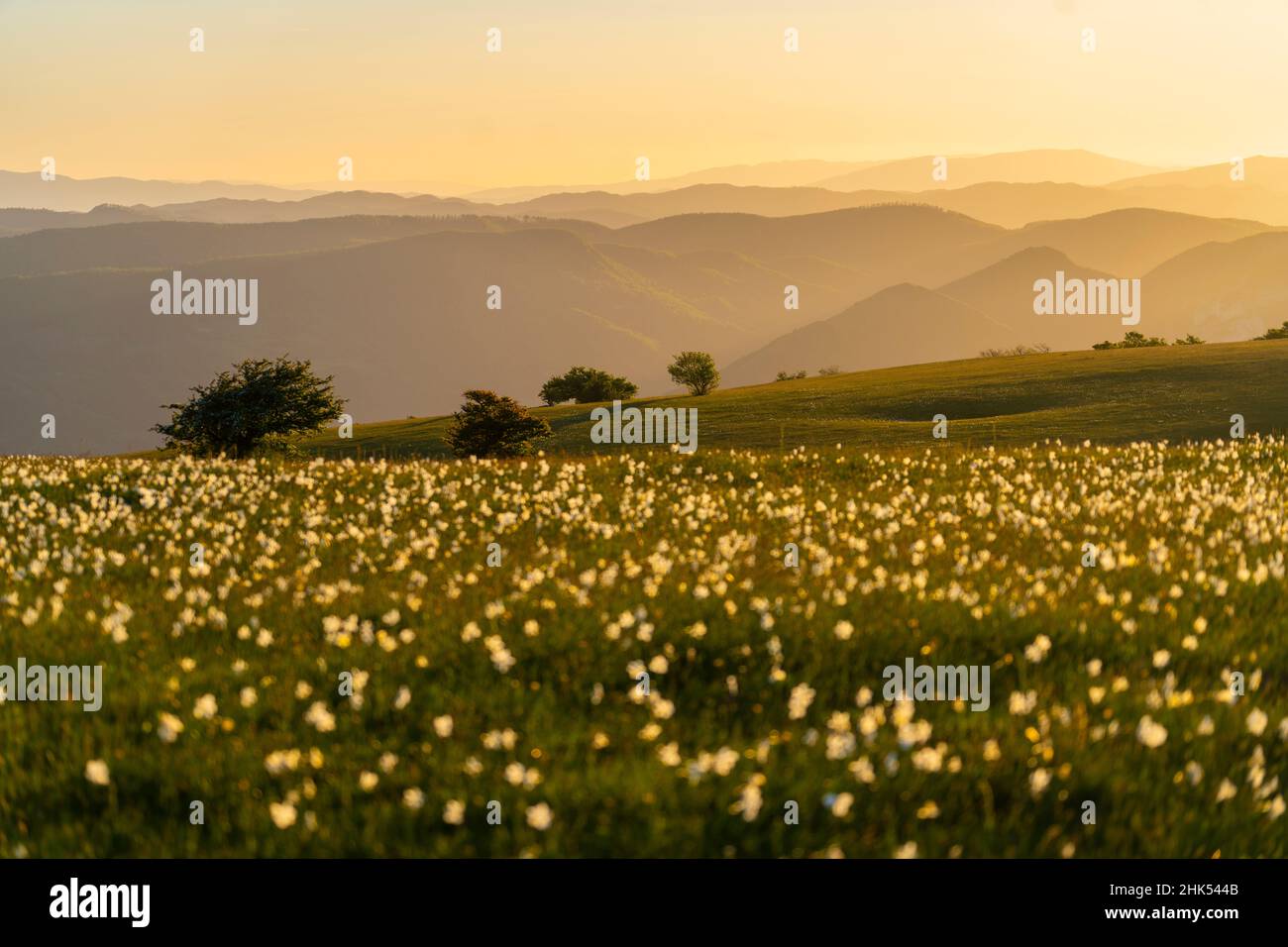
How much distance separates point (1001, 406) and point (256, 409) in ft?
164

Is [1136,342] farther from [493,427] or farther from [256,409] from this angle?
[256,409]

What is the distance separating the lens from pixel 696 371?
9375 cm

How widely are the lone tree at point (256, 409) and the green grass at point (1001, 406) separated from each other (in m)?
7.37

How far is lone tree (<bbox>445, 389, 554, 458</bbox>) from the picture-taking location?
5572 cm

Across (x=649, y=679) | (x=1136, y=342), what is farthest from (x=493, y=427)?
(x=1136, y=342)

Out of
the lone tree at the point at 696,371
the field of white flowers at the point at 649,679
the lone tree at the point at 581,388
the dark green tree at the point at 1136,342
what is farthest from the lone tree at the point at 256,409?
the dark green tree at the point at 1136,342

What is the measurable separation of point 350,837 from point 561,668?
84.2 inches

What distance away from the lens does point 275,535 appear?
10.5 meters

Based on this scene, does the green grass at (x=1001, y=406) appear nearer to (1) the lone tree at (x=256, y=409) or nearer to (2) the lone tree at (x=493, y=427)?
(2) the lone tree at (x=493, y=427)

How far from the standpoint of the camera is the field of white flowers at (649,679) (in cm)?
466

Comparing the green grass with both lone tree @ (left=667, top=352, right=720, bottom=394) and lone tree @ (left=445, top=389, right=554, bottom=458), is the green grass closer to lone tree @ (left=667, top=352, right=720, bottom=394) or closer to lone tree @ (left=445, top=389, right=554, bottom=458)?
lone tree @ (left=445, top=389, right=554, bottom=458)

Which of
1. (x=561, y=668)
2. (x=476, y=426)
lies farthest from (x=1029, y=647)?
(x=476, y=426)
